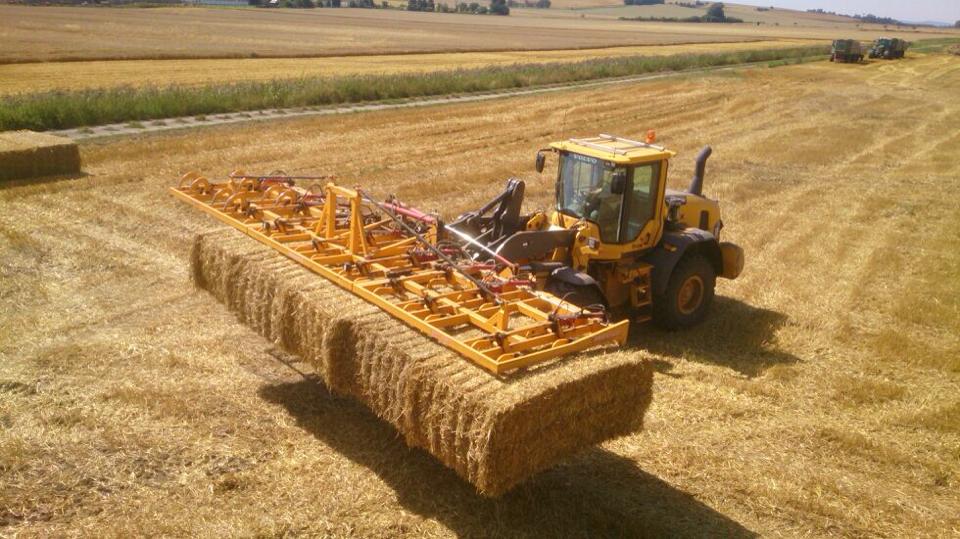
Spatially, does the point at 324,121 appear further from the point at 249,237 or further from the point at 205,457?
the point at 205,457

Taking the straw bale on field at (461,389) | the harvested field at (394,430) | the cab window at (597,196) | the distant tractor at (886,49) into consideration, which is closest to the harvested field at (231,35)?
the distant tractor at (886,49)

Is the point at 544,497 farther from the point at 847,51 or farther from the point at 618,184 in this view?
the point at 847,51

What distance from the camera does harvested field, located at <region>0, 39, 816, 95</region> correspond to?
25281mm

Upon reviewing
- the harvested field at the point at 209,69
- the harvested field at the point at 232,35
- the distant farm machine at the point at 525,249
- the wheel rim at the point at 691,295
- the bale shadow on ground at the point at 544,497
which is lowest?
the bale shadow on ground at the point at 544,497

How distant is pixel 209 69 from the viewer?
31344mm

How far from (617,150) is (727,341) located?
8.36 ft

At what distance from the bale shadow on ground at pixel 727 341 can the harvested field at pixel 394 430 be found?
4 centimetres

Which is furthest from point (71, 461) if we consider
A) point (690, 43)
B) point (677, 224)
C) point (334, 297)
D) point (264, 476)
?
point (690, 43)

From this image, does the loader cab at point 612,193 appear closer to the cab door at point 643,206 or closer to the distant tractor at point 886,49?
the cab door at point 643,206

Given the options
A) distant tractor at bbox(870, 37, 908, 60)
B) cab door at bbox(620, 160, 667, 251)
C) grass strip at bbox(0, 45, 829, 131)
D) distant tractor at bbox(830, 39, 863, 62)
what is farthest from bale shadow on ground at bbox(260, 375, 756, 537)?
distant tractor at bbox(870, 37, 908, 60)

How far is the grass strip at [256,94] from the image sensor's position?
19.3 m

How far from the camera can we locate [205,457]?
20.6 ft

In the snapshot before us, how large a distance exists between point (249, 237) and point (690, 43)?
6307 cm

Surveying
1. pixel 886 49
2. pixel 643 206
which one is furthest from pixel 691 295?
pixel 886 49
